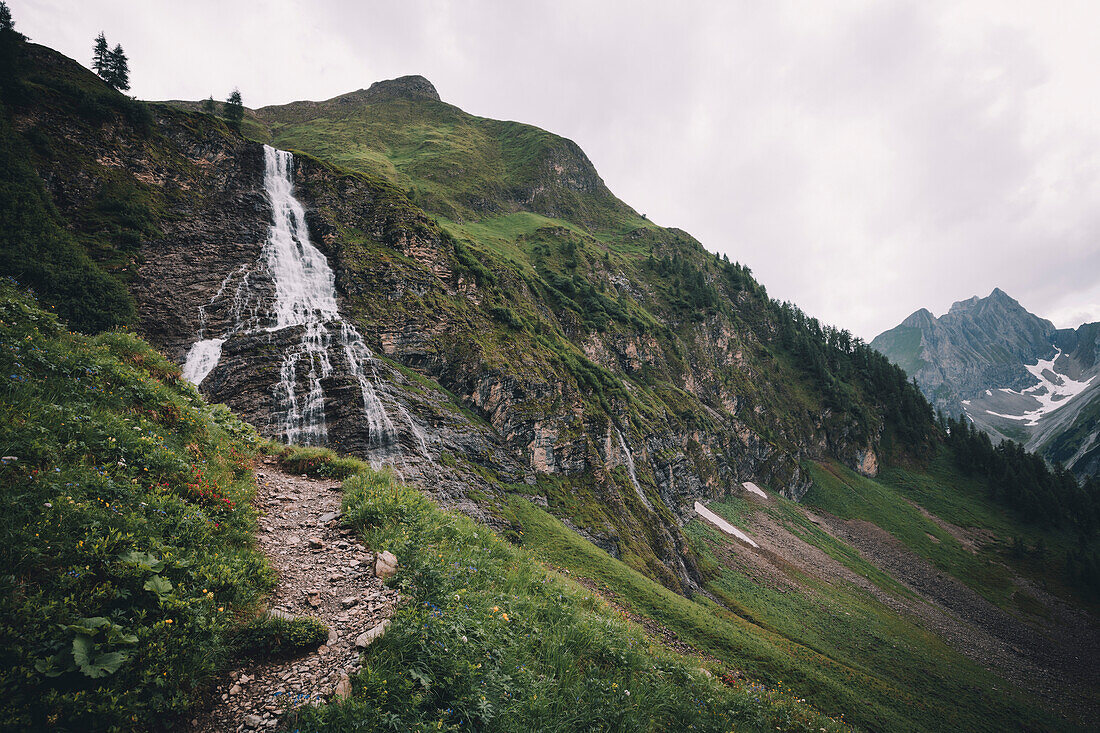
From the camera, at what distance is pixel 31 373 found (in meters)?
6.09

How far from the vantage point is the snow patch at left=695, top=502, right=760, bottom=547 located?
5417 centimetres

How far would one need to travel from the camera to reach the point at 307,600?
5.49 meters

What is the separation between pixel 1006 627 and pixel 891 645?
35352 millimetres

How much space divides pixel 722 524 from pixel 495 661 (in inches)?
2399

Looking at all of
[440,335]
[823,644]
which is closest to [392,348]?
[440,335]

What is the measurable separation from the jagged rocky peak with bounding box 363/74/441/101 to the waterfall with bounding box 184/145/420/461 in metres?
167

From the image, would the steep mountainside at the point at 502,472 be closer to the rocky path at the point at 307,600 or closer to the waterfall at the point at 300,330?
the waterfall at the point at 300,330

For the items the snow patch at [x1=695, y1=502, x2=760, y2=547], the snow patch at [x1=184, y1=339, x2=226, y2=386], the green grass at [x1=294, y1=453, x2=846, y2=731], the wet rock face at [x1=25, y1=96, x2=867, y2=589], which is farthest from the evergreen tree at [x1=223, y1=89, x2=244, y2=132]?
the snow patch at [x1=695, y1=502, x2=760, y2=547]

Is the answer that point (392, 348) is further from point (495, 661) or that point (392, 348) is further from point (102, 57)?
point (102, 57)

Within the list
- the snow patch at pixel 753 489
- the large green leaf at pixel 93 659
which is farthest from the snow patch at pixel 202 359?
the snow patch at pixel 753 489

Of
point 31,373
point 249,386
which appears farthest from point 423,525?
point 249,386

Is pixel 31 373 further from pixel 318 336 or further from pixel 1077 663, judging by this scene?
pixel 1077 663

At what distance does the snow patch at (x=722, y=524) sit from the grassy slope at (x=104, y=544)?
198ft

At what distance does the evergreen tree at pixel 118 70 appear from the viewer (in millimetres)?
57125
